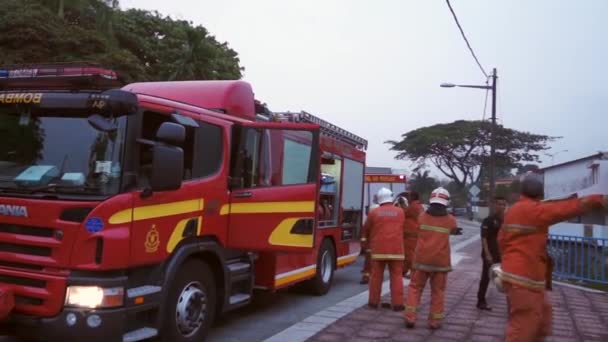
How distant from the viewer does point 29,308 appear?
4.66 meters

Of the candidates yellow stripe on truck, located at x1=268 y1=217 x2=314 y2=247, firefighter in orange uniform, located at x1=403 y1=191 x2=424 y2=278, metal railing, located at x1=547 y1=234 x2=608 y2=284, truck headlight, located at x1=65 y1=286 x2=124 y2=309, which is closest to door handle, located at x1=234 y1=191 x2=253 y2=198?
yellow stripe on truck, located at x1=268 y1=217 x2=314 y2=247

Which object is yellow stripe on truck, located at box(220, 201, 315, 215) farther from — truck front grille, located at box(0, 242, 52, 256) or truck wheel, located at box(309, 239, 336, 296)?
truck wheel, located at box(309, 239, 336, 296)

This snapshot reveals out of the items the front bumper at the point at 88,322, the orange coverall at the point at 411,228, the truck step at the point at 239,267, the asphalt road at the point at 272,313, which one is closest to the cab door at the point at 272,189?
the truck step at the point at 239,267

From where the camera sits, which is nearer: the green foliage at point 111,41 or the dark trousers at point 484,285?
the dark trousers at point 484,285

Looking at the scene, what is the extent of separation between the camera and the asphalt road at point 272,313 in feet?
22.1

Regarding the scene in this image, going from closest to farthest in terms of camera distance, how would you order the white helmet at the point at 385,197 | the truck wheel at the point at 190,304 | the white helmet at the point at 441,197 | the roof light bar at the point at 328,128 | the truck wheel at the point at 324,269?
the truck wheel at the point at 190,304 → the white helmet at the point at 441,197 → the white helmet at the point at 385,197 → the roof light bar at the point at 328,128 → the truck wheel at the point at 324,269

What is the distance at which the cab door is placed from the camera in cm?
655

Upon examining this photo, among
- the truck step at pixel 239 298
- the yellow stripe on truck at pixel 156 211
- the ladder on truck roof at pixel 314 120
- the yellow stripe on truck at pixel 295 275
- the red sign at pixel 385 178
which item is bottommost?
the truck step at pixel 239 298

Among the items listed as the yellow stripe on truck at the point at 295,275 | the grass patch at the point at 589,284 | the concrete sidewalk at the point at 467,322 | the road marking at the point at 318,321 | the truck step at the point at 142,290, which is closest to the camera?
the truck step at the point at 142,290

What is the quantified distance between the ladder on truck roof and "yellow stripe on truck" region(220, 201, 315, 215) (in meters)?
1.37

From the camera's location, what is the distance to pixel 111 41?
23.3 meters

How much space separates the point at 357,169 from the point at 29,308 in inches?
297

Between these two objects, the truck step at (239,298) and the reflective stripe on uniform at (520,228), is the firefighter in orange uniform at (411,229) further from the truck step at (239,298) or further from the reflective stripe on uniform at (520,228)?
the reflective stripe on uniform at (520,228)

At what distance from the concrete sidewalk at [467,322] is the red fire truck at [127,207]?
1.20 m
